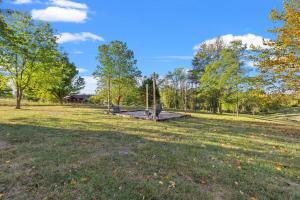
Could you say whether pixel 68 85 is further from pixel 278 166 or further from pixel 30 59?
pixel 278 166

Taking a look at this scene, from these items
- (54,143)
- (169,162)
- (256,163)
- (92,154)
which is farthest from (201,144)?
(54,143)

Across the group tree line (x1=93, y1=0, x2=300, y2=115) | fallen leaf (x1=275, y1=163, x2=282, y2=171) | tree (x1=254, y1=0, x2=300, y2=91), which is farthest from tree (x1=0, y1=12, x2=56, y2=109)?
fallen leaf (x1=275, y1=163, x2=282, y2=171)

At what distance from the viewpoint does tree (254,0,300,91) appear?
11109 mm

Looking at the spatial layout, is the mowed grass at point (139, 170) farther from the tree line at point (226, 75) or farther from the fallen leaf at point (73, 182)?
the tree line at point (226, 75)

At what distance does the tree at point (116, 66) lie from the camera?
28.0m

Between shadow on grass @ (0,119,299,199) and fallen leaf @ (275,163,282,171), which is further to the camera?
fallen leaf @ (275,163,282,171)

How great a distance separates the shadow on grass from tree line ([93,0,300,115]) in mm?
7052

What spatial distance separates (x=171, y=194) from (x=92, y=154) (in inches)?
95.9

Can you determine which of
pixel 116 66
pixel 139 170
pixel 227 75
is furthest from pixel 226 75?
pixel 139 170

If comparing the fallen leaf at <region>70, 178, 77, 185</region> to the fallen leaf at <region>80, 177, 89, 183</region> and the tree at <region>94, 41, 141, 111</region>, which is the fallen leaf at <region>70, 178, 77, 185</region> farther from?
the tree at <region>94, 41, 141, 111</region>

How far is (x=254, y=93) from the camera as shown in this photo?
12.7m

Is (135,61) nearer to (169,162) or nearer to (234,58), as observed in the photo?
(234,58)

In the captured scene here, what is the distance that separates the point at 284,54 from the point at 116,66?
20.1m

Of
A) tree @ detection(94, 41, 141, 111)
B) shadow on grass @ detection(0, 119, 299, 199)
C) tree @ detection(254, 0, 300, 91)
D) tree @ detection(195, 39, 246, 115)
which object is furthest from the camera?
tree @ detection(94, 41, 141, 111)
